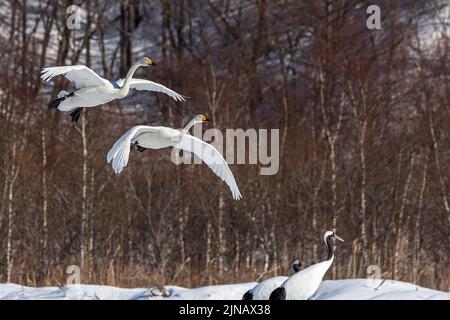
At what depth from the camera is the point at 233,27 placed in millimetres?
31891

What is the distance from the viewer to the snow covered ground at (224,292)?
42.5 feet

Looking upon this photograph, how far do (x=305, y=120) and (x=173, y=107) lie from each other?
281 cm

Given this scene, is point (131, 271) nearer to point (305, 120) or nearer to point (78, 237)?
point (78, 237)

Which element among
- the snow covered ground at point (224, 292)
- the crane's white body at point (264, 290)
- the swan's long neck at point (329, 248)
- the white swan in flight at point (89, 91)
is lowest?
the snow covered ground at point (224, 292)

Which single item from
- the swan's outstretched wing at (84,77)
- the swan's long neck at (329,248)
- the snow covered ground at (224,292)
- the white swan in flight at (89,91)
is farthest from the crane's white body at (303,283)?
the swan's outstretched wing at (84,77)

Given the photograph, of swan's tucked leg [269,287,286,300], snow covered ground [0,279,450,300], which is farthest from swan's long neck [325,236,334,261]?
swan's tucked leg [269,287,286,300]

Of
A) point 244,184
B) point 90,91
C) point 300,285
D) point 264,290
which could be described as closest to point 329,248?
point 264,290

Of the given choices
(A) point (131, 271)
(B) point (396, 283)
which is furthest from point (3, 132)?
(B) point (396, 283)

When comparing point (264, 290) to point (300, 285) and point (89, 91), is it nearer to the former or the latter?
point (300, 285)

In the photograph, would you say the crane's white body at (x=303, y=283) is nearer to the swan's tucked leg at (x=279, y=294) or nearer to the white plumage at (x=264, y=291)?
the swan's tucked leg at (x=279, y=294)

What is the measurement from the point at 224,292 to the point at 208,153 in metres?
2.76

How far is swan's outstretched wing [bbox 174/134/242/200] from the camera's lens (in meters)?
11.4

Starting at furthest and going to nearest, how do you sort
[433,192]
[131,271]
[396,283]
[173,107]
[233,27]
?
[233,27] < [173,107] < [433,192] < [131,271] < [396,283]

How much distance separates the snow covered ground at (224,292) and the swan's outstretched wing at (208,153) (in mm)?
2208
